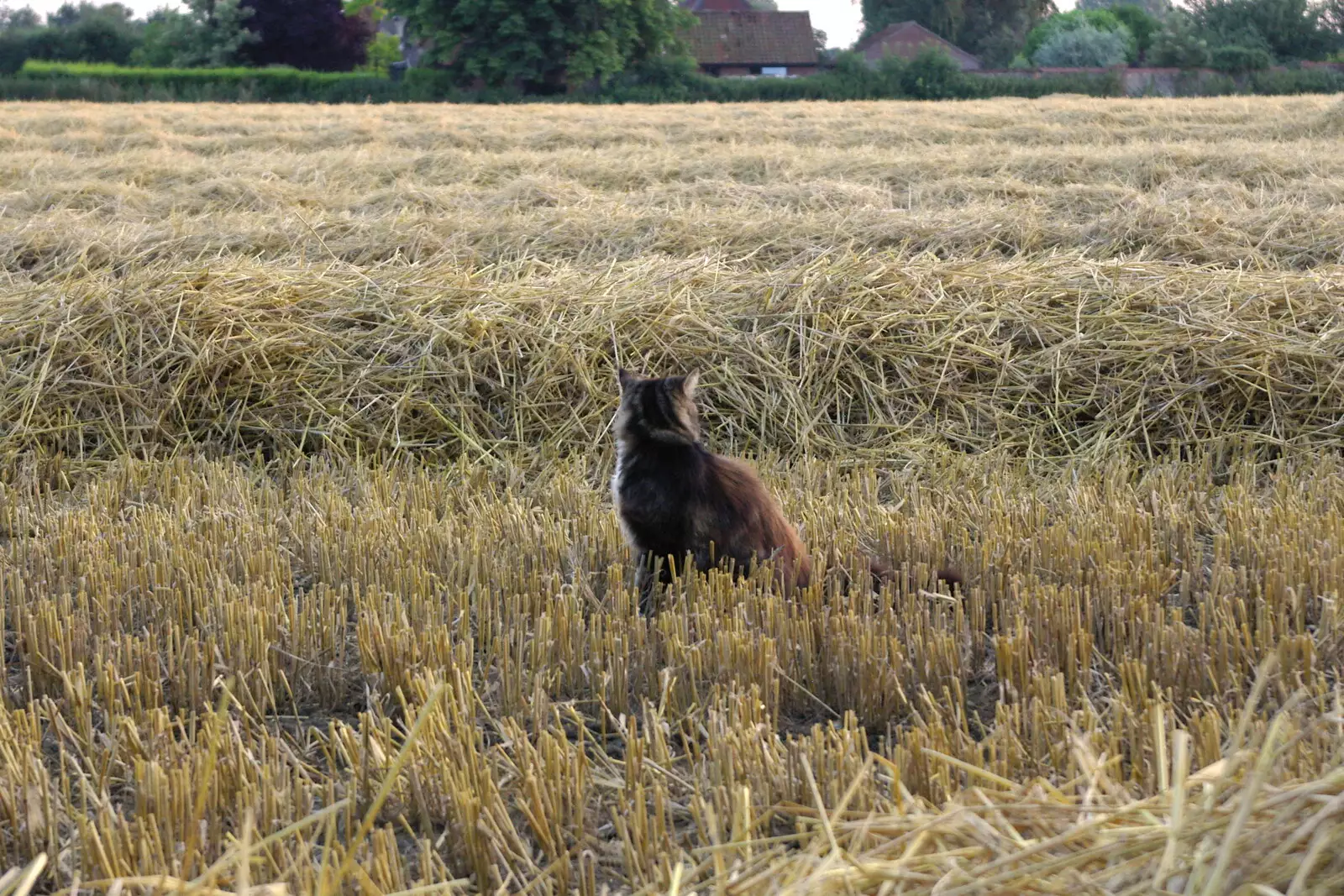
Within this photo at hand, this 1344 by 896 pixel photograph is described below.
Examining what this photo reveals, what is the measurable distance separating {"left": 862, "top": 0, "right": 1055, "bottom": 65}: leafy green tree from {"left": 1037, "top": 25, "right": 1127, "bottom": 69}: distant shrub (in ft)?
22.1

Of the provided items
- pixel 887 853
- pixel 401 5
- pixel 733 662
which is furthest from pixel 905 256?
pixel 401 5

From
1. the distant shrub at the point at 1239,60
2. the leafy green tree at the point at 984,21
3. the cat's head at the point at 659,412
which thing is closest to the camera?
the cat's head at the point at 659,412

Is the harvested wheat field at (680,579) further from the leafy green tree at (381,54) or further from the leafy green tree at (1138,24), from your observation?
the leafy green tree at (1138,24)

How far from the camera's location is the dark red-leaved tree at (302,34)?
157 ft

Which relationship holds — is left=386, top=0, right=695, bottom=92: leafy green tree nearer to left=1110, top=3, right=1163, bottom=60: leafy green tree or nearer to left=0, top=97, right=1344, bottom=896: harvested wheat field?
left=0, top=97, right=1344, bottom=896: harvested wheat field

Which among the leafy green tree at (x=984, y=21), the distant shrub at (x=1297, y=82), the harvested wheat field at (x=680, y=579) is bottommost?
the harvested wheat field at (x=680, y=579)

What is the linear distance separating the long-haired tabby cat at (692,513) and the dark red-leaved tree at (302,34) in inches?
1922

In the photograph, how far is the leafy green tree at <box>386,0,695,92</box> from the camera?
38406mm

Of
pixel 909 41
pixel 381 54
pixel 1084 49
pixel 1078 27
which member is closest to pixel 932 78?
pixel 1084 49

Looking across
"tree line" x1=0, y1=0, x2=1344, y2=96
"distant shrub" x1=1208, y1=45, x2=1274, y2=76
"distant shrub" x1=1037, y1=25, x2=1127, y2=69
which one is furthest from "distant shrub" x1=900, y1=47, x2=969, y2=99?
"distant shrub" x1=1037, y1=25, x2=1127, y2=69

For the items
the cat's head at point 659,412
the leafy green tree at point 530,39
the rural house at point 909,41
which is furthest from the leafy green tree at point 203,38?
the cat's head at point 659,412

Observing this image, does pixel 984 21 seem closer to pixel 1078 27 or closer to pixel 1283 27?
pixel 1078 27

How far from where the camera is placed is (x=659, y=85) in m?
40.3

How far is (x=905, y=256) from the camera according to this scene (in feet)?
25.5
